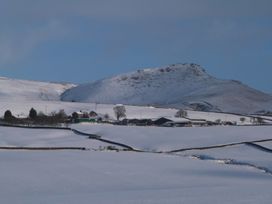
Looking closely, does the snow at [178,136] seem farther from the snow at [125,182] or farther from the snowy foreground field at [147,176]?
the snow at [125,182]

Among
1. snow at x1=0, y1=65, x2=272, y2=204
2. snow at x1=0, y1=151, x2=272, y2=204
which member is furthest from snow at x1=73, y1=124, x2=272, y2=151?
snow at x1=0, y1=151, x2=272, y2=204

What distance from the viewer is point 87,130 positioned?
50781mm

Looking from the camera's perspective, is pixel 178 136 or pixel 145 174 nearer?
pixel 145 174

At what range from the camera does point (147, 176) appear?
69.2ft

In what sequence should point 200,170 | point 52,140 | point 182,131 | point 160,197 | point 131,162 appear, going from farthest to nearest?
point 182,131 < point 52,140 < point 131,162 < point 200,170 < point 160,197

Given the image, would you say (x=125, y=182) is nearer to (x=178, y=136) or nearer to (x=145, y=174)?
(x=145, y=174)

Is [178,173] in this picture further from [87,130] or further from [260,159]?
[87,130]

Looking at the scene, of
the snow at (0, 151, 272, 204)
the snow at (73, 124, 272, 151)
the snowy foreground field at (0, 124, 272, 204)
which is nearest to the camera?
the snow at (0, 151, 272, 204)

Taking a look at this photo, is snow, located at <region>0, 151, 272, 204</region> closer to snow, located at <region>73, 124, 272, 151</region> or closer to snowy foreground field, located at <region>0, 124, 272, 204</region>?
snowy foreground field, located at <region>0, 124, 272, 204</region>

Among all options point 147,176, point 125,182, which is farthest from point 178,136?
point 125,182

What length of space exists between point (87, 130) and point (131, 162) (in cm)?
2415

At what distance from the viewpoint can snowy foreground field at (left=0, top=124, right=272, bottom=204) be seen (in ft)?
50.3

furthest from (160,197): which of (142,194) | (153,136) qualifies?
(153,136)

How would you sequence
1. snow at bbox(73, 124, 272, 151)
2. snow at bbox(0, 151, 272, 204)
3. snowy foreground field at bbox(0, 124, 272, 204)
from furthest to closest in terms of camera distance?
snow at bbox(73, 124, 272, 151) → snowy foreground field at bbox(0, 124, 272, 204) → snow at bbox(0, 151, 272, 204)
